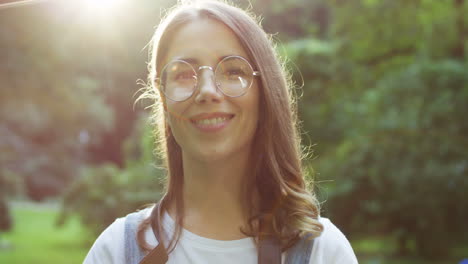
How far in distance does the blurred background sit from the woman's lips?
276 cm

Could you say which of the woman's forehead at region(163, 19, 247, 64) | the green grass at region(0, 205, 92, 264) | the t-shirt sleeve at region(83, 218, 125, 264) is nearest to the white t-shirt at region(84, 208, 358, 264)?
the t-shirt sleeve at region(83, 218, 125, 264)

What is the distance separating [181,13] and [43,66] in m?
7.76

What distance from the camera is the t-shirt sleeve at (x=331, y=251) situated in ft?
4.88

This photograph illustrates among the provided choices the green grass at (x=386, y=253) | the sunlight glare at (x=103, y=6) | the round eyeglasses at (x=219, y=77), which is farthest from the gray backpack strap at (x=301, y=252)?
the sunlight glare at (x=103, y=6)

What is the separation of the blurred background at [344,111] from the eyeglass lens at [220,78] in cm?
275

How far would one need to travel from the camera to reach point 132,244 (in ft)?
4.99

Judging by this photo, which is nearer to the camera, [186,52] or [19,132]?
[186,52]

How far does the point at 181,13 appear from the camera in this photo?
5.28 ft

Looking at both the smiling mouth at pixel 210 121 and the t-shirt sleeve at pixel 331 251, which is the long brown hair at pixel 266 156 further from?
the smiling mouth at pixel 210 121

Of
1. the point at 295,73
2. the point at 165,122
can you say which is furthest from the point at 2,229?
the point at 165,122

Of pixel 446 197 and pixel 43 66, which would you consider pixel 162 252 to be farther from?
pixel 43 66

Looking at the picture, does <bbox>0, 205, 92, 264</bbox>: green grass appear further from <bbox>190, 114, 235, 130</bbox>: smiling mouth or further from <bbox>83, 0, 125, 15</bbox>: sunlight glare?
<bbox>190, 114, 235, 130</bbox>: smiling mouth

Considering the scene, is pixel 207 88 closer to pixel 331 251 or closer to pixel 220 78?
pixel 220 78

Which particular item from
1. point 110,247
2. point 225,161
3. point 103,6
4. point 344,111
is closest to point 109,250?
point 110,247
